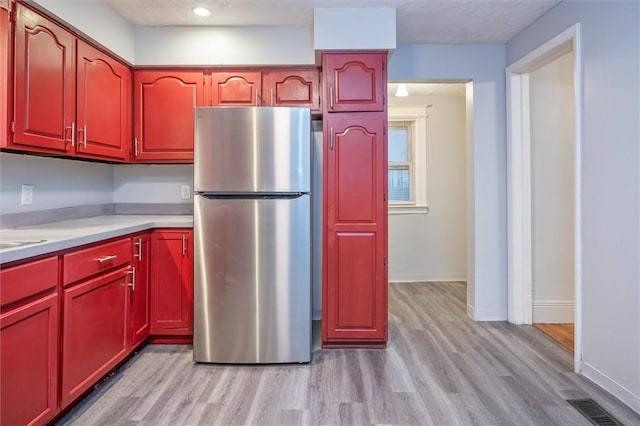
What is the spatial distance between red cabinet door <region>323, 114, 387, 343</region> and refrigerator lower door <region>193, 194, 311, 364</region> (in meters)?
0.31

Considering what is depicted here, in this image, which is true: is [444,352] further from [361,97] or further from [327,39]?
[327,39]

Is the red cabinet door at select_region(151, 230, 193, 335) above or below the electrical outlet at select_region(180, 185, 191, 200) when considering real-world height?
below

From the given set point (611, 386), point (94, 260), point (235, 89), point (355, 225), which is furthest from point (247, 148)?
point (611, 386)

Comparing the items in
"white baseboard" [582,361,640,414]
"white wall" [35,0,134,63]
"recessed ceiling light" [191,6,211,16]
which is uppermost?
"recessed ceiling light" [191,6,211,16]

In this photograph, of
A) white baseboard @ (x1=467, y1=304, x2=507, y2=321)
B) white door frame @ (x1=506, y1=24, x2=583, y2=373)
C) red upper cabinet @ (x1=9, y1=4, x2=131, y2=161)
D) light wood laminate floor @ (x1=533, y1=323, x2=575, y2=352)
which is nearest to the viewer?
red upper cabinet @ (x1=9, y1=4, x2=131, y2=161)

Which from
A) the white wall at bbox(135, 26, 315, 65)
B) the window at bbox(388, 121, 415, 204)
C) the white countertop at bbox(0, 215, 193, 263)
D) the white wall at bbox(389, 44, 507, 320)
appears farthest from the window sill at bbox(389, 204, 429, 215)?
the white countertop at bbox(0, 215, 193, 263)

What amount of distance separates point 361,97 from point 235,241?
1.29 m

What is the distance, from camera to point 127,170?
3.02 metres

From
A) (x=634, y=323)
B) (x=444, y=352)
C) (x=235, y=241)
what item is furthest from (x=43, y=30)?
(x=634, y=323)

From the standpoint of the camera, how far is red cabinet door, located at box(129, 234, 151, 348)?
89.9 inches

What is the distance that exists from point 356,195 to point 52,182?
1.95 m

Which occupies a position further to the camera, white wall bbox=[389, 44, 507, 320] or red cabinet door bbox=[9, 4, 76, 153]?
white wall bbox=[389, 44, 507, 320]

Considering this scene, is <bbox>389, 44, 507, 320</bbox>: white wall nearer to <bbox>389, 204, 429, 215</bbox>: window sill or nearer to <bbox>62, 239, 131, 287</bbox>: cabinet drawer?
<bbox>389, 204, 429, 215</bbox>: window sill

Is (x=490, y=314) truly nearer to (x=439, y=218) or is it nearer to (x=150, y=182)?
(x=439, y=218)
